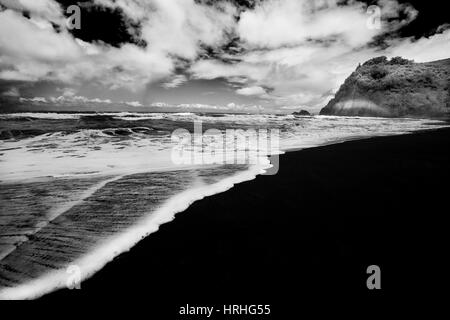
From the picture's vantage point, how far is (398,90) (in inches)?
3305

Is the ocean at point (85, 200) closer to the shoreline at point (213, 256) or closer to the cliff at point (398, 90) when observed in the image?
the shoreline at point (213, 256)

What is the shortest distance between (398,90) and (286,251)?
103 meters

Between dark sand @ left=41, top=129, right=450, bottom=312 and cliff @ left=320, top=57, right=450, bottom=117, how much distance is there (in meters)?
90.4

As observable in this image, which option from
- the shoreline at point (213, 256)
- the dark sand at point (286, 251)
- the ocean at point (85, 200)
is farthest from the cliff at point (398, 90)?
the shoreline at point (213, 256)

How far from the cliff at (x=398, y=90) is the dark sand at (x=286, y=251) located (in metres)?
90.4

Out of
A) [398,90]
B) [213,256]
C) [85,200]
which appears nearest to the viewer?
[213,256]

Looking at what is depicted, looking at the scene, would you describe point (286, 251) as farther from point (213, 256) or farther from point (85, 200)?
Result: point (85, 200)

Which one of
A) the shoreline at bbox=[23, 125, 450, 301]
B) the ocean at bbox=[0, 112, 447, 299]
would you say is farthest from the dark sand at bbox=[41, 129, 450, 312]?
the ocean at bbox=[0, 112, 447, 299]

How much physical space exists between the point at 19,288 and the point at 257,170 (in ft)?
16.9

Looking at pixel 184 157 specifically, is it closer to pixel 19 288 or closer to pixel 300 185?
pixel 300 185

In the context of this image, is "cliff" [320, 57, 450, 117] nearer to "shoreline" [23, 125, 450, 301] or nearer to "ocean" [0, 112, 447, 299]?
"ocean" [0, 112, 447, 299]

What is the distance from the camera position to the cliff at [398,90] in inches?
2987

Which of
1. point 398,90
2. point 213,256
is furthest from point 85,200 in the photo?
point 398,90
